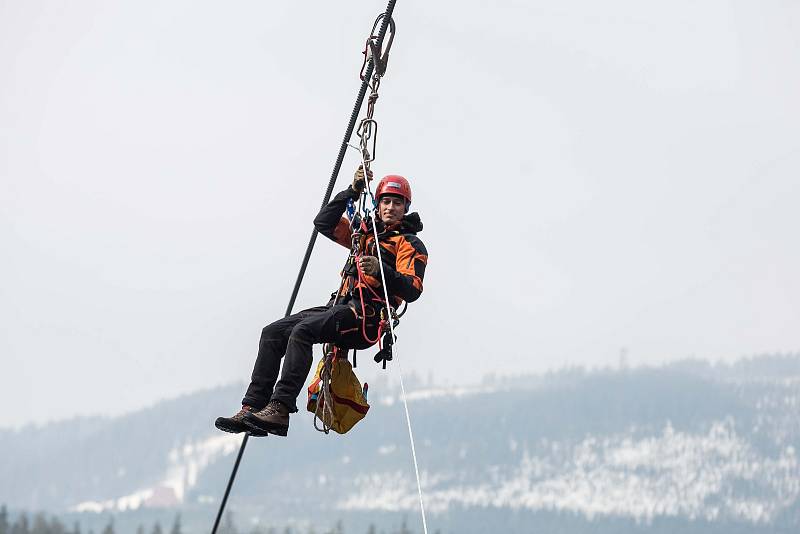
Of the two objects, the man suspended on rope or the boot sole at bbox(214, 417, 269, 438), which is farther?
the man suspended on rope

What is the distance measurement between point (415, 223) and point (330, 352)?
1.54 metres

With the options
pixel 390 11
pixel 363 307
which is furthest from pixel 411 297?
pixel 390 11

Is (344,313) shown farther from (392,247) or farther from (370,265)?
(392,247)

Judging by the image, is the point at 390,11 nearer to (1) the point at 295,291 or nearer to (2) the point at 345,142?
(2) the point at 345,142

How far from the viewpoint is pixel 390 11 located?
1323 centimetres

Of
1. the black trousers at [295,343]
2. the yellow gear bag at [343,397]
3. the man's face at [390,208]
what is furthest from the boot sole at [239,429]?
the man's face at [390,208]

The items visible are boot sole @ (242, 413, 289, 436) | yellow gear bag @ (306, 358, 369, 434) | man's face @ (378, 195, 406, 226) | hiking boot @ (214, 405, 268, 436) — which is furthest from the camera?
yellow gear bag @ (306, 358, 369, 434)

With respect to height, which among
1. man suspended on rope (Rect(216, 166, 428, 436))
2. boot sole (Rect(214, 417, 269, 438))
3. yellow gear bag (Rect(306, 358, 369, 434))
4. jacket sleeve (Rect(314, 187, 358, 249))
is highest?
jacket sleeve (Rect(314, 187, 358, 249))

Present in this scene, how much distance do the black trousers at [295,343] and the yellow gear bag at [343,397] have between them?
680 mm

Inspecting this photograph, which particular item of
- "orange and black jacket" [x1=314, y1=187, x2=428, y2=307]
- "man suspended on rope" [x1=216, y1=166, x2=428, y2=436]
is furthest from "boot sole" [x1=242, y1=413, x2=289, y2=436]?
"orange and black jacket" [x1=314, y1=187, x2=428, y2=307]

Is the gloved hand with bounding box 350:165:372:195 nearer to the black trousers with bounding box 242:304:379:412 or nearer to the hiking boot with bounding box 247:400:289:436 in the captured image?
the black trousers with bounding box 242:304:379:412

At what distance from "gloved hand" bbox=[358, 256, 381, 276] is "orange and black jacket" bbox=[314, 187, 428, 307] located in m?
0.10

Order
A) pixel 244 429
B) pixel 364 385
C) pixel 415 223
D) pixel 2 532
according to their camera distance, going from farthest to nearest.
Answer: pixel 2 532 < pixel 364 385 < pixel 415 223 < pixel 244 429

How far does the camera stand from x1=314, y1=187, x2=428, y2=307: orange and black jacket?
514 inches
